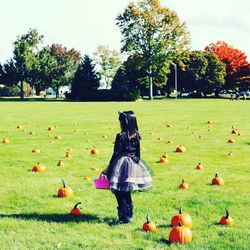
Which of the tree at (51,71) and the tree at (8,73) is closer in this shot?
the tree at (8,73)

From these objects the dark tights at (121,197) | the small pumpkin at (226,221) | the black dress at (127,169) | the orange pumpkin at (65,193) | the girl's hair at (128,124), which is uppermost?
the girl's hair at (128,124)

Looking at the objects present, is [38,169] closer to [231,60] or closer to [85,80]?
[85,80]

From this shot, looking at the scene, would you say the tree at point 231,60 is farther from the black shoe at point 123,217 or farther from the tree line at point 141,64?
the black shoe at point 123,217

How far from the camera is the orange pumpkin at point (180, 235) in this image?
6453 mm

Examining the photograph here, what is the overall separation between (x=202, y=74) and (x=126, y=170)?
337 ft

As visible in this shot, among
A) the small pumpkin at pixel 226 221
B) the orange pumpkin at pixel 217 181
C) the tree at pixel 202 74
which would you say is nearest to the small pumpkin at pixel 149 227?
the small pumpkin at pixel 226 221

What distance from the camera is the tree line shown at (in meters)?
88.9

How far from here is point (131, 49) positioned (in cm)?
8975

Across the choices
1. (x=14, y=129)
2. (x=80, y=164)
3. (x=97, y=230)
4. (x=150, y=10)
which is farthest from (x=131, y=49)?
(x=97, y=230)

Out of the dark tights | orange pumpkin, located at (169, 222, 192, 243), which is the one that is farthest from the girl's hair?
orange pumpkin, located at (169, 222, 192, 243)

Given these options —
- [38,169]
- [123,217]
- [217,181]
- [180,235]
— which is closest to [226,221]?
[180,235]

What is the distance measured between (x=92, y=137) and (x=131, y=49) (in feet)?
234

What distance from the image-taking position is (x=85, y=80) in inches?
3639

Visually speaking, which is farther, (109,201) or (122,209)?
(109,201)
